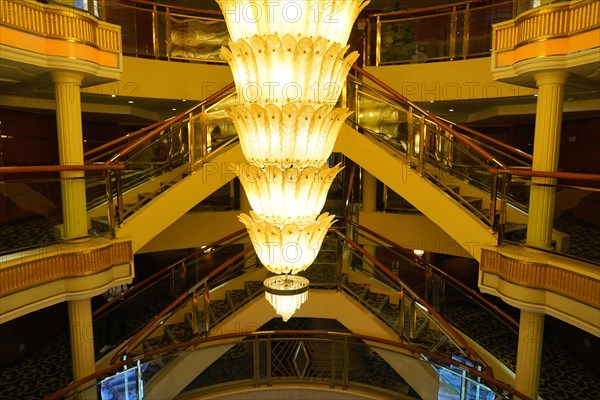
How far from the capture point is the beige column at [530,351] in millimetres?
3734

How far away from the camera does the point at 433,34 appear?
6117 mm

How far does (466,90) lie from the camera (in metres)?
5.98

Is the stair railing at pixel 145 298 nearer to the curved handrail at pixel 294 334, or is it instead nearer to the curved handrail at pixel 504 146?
the curved handrail at pixel 294 334

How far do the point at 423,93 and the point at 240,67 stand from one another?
454 centimetres

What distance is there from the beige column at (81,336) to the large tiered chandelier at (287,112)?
2437 mm

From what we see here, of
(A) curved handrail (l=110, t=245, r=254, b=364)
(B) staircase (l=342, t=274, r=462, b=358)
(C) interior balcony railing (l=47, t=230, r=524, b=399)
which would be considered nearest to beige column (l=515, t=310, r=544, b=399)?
(C) interior balcony railing (l=47, t=230, r=524, b=399)

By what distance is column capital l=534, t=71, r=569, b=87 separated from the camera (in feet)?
11.4

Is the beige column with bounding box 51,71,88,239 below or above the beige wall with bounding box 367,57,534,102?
below

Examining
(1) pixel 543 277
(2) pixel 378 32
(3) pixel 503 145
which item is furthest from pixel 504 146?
(2) pixel 378 32

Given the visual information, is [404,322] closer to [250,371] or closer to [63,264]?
[250,371]

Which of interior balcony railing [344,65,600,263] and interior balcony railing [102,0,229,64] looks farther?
interior balcony railing [102,0,229,64]

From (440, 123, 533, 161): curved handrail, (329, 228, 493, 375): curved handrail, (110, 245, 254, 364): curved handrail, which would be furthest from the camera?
(110, 245, 254, 364): curved handrail

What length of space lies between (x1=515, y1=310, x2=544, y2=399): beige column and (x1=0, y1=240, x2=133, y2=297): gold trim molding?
374 cm

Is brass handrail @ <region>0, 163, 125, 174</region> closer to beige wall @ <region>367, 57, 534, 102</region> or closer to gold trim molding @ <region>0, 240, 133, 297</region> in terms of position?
gold trim molding @ <region>0, 240, 133, 297</region>
